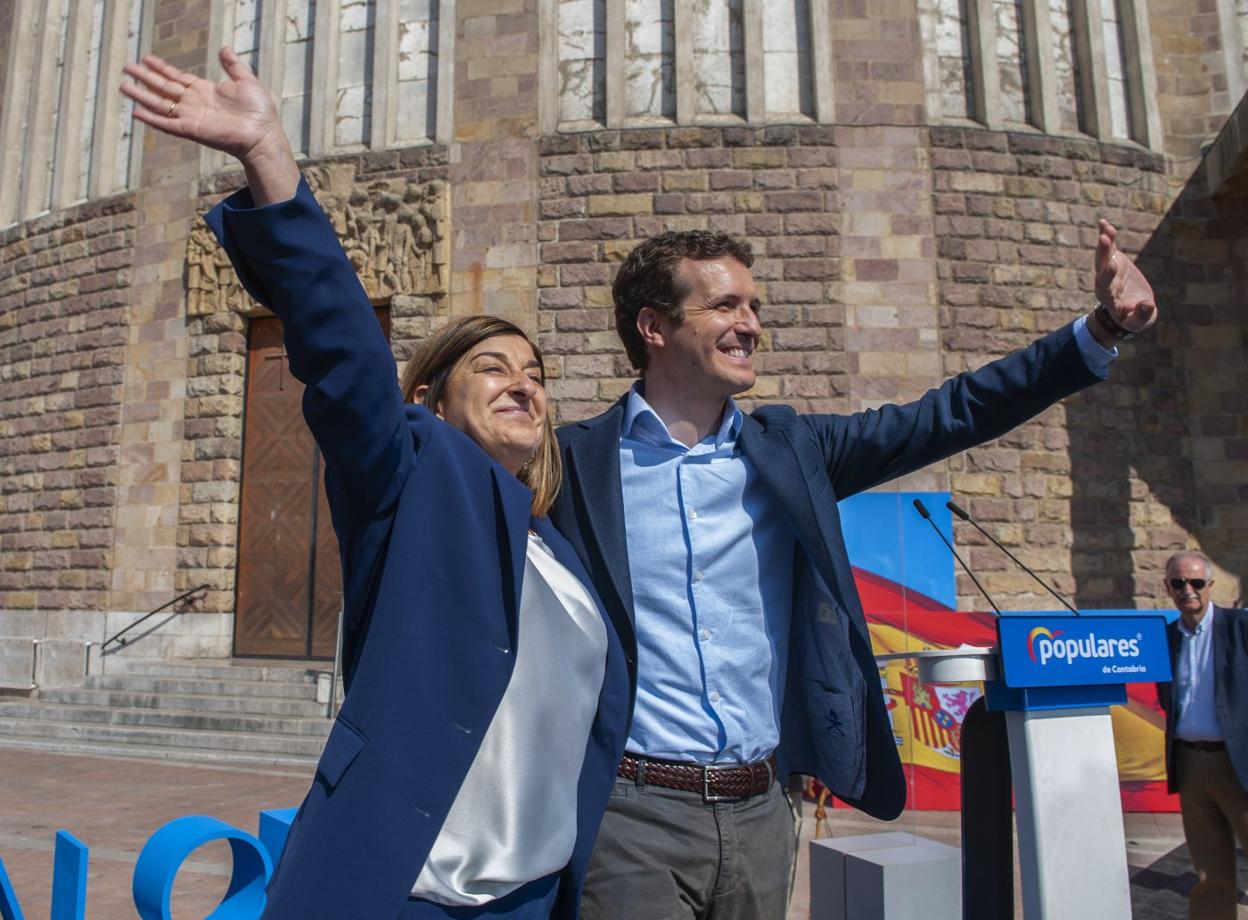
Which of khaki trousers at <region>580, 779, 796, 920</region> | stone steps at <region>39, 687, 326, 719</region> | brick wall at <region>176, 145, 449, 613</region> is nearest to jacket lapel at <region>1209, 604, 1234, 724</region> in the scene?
khaki trousers at <region>580, 779, 796, 920</region>

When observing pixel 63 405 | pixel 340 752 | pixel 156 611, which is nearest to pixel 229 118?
pixel 340 752

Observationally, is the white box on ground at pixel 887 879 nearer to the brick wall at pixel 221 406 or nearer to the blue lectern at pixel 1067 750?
the blue lectern at pixel 1067 750

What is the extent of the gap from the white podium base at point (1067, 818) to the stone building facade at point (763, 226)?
294 inches

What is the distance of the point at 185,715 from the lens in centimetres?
927

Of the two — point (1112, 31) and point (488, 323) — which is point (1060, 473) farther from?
point (488, 323)

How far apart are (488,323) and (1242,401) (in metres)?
10.9

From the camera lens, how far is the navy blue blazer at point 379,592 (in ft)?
4.20

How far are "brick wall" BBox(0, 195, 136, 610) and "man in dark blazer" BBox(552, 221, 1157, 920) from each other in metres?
11.2

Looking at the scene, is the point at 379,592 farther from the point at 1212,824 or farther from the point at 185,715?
the point at 185,715

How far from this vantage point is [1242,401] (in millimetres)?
10562

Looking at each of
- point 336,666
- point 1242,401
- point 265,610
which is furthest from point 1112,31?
point 265,610

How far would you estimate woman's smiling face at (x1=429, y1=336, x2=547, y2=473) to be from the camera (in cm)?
174

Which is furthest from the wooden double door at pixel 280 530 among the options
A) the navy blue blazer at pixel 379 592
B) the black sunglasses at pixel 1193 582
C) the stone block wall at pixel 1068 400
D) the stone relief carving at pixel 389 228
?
the navy blue blazer at pixel 379 592

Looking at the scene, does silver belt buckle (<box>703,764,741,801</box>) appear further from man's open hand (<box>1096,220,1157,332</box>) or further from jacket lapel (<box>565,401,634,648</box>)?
man's open hand (<box>1096,220,1157,332</box>)
